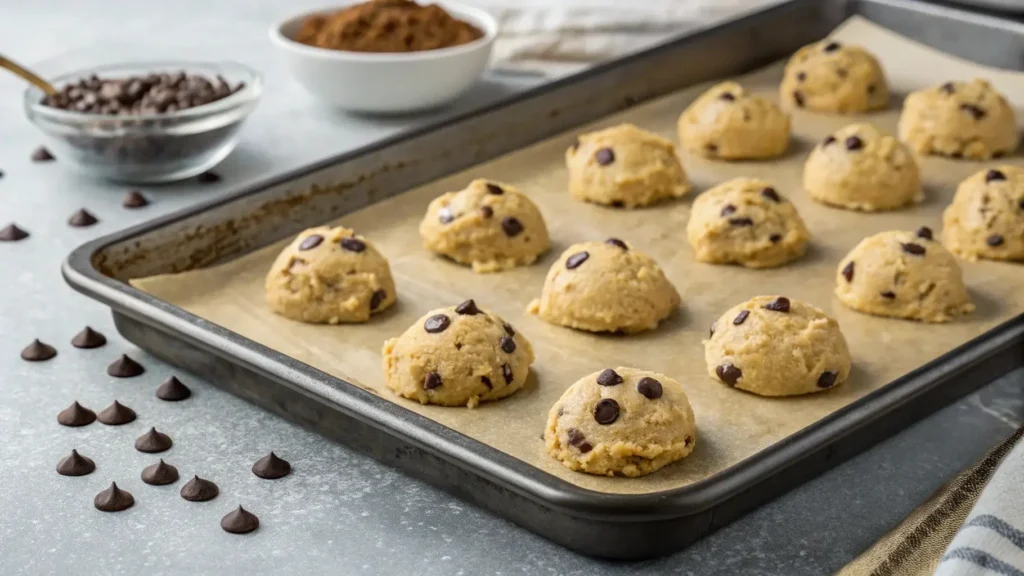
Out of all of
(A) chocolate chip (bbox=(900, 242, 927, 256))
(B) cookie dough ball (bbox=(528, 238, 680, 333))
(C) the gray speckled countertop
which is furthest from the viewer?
(A) chocolate chip (bbox=(900, 242, 927, 256))

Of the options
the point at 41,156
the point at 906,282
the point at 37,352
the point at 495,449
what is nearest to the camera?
the point at 495,449

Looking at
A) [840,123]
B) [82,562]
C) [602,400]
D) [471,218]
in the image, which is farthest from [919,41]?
[82,562]

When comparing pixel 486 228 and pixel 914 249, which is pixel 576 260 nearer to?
pixel 486 228

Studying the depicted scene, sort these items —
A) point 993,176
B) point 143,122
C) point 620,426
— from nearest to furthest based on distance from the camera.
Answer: point 620,426 < point 993,176 < point 143,122

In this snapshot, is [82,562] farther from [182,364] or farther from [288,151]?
[288,151]

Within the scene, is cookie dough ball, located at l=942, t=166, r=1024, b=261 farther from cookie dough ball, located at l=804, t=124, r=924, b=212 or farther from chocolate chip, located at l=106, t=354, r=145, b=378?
chocolate chip, located at l=106, t=354, r=145, b=378

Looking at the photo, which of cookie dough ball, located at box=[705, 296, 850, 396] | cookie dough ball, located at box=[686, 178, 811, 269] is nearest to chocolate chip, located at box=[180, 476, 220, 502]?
cookie dough ball, located at box=[705, 296, 850, 396]

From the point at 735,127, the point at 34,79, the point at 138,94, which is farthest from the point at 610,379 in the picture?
the point at 34,79
